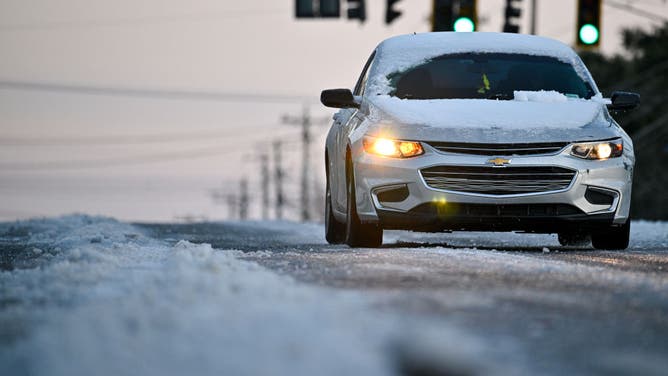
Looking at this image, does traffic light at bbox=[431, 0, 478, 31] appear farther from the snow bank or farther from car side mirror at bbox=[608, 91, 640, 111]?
the snow bank

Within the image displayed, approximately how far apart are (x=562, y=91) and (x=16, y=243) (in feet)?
17.3

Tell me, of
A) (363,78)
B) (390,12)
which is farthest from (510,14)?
(363,78)

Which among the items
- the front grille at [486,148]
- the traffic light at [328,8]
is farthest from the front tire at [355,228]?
the traffic light at [328,8]

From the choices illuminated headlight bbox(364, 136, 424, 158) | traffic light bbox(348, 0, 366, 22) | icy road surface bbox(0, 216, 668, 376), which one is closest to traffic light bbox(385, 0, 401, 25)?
traffic light bbox(348, 0, 366, 22)

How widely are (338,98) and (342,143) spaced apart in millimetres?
384

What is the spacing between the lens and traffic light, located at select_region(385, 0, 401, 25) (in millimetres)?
27469

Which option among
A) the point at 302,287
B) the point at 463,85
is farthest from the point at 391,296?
the point at 463,85

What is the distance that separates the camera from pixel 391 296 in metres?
6.15

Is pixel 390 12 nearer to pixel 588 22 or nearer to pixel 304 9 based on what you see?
pixel 304 9

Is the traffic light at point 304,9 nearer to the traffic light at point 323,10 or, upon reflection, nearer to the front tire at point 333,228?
the traffic light at point 323,10

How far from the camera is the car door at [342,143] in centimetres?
1140

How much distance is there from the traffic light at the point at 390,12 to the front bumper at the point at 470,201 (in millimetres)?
17055

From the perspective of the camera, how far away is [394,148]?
10.4 metres

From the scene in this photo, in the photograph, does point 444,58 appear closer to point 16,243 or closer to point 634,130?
point 16,243
